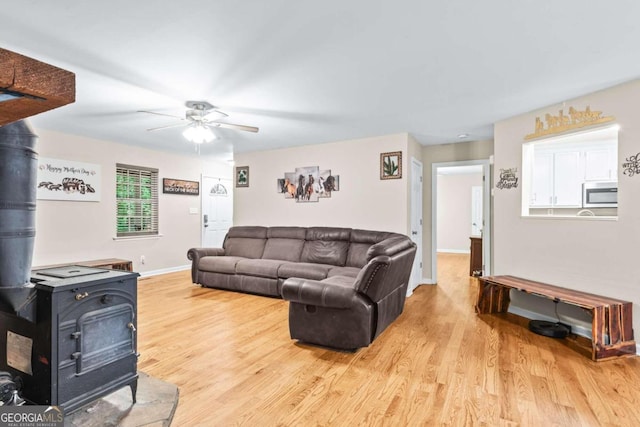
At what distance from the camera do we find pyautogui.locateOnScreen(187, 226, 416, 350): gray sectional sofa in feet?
8.82

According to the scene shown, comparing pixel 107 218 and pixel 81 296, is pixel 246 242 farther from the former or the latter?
pixel 81 296

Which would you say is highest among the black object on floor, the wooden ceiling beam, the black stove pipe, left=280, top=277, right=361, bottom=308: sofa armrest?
the wooden ceiling beam

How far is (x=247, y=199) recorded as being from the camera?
6109 mm

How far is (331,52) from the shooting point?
7.39 feet

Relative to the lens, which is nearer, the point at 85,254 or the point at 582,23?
the point at 582,23

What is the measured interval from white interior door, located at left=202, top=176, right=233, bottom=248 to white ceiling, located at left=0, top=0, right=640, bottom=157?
3.31 metres

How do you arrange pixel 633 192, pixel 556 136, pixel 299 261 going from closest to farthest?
1. pixel 633 192
2. pixel 556 136
3. pixel 299 261

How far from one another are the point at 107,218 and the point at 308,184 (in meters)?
3.33

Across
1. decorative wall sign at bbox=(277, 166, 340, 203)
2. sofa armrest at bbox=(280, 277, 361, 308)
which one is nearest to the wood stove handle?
sofa armrest at bbox=(280, 277, 361, 308)

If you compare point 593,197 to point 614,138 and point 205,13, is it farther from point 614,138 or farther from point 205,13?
point 205,13

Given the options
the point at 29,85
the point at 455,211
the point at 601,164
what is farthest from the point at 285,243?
the point at 455,211

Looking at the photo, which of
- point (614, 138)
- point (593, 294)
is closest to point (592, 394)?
point (593, 294)

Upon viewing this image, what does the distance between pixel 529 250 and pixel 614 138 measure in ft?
5.57

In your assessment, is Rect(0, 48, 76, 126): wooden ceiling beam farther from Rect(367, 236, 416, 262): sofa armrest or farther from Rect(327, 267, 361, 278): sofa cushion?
Rect(327, 267, 361, 278): sofa cushion
